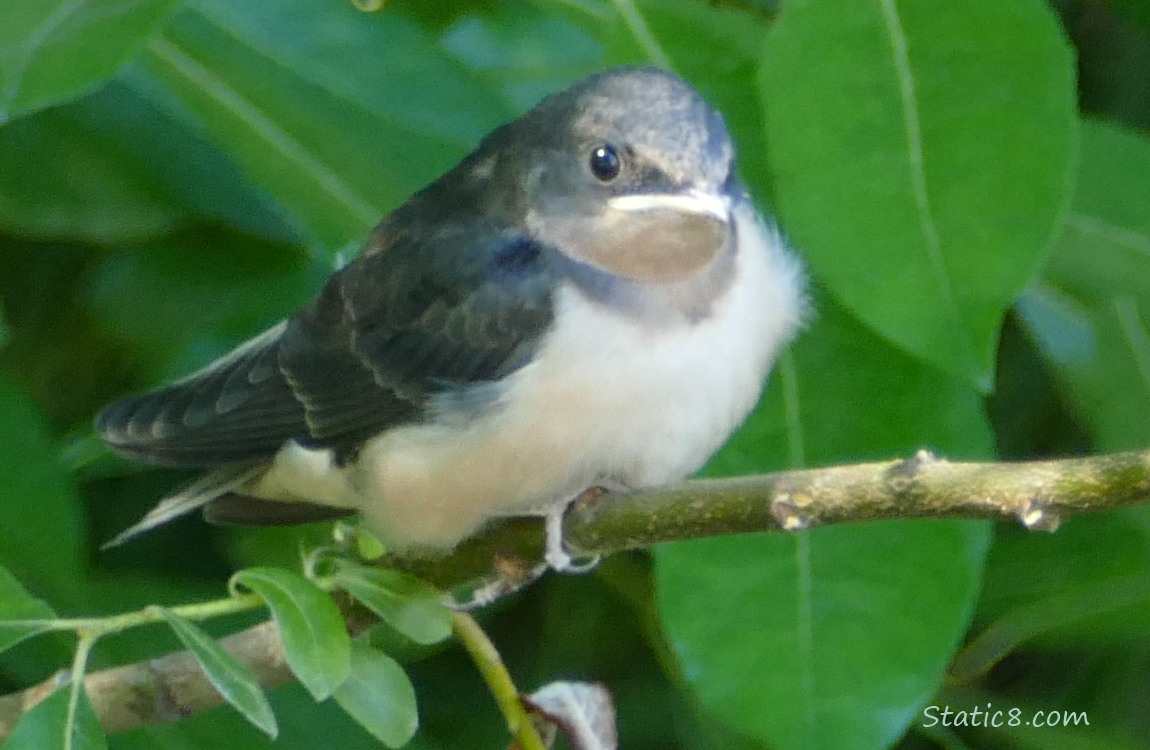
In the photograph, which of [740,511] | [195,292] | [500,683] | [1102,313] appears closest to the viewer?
[740,511]

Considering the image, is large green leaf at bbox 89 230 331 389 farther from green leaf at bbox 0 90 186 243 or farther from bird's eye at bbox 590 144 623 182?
bird's eye at bbox 590 144 623 182

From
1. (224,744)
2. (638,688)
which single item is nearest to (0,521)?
(224,744)

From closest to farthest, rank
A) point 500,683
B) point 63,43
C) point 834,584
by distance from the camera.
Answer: point 500,683 → point 63,43 → point 834,584

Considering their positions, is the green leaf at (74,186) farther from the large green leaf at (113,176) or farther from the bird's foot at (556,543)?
the bird's foot at (556,543)

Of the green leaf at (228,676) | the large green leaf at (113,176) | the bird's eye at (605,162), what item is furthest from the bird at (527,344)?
the green leaf at (228,676)

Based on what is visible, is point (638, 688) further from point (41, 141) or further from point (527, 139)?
point (41, 141)

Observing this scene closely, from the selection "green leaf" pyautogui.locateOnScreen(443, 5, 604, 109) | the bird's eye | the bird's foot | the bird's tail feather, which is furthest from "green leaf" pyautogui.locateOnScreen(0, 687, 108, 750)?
"green leaf" pyautogui.locateOnScreen(443, 5, 604, 109)

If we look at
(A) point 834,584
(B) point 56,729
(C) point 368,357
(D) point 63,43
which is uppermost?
(D) point 63,43

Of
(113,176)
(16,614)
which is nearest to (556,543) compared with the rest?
(16,614)

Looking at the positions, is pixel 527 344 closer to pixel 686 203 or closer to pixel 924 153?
pixel 686 203
